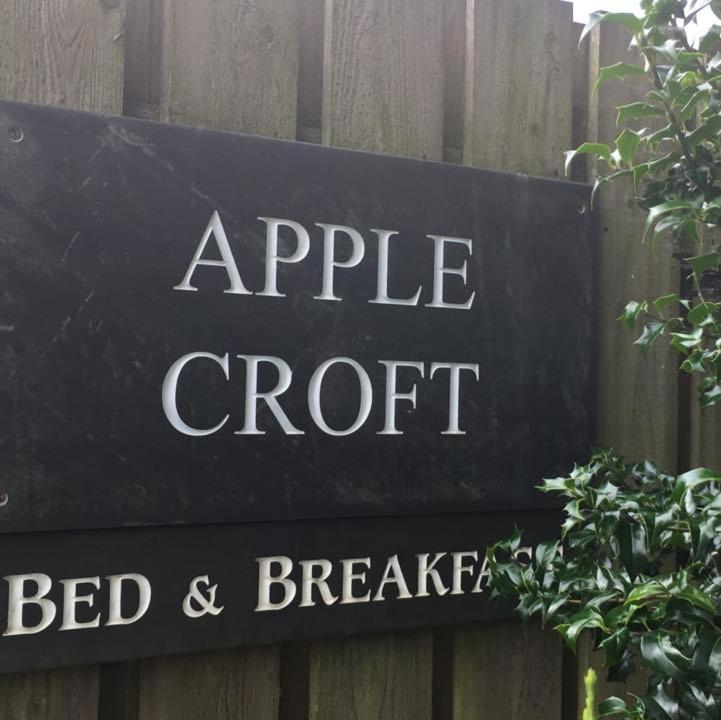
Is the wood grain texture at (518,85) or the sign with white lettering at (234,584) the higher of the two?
the wood grain texture at (518,85)

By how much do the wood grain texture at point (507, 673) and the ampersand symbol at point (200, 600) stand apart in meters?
0.53

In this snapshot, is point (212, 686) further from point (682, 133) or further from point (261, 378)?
point (682, 133)

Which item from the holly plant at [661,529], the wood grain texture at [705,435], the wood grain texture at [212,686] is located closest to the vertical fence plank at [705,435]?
the wood grain texture at [705,435]

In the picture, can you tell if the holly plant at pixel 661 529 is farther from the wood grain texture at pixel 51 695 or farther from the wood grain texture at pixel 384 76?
the wood grain texture at pixel 51 695

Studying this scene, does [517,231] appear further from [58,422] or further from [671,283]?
[58,422]

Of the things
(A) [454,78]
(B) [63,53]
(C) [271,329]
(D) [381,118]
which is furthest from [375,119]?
(B) [63,53]

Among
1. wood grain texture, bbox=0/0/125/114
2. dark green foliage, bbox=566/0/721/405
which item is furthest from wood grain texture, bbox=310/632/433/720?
wood grain texture, bbox=0/0/125/114

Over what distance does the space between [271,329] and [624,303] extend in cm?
82

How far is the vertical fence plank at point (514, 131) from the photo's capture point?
75.0 inches

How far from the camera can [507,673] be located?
6.35ft

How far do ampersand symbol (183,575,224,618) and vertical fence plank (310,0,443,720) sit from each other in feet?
0.76

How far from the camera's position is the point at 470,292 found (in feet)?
6.05

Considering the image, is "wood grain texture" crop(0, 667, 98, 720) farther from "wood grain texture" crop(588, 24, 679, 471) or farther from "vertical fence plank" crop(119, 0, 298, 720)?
"wood grain texture" crop(588, 24, 679, 471)

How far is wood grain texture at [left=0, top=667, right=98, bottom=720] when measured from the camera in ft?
4.91
